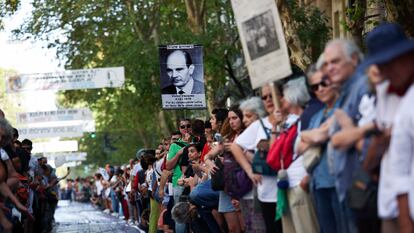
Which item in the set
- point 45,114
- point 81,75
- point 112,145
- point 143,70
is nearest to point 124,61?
point 143,70

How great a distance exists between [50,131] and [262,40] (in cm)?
3650

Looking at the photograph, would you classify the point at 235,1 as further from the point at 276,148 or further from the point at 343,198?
the point at 343,198

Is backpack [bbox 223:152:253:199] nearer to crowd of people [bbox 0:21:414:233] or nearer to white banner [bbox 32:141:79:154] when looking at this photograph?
crowd of people [bbox 0:21:414:233]

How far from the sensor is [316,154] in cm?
927

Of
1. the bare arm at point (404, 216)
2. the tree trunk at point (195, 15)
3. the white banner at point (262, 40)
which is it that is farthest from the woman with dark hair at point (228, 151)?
the tree trunk at point (195, 15)

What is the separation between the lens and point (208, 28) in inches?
1319

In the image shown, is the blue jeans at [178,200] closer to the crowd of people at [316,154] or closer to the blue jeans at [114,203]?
the crowd of people at [316,154]

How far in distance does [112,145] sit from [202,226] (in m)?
59.6

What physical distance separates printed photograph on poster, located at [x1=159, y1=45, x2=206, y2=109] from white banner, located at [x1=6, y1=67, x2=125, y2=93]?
1405cm

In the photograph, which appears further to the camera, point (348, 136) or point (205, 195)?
point (205, 195)

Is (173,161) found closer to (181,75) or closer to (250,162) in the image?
(181,75)

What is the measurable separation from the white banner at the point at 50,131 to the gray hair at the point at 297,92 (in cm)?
3227

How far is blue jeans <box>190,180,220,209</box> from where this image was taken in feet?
47.4

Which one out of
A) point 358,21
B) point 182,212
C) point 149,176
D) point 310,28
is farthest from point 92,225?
point 182,212
